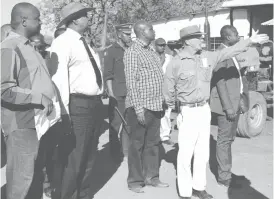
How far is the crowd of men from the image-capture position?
368cm

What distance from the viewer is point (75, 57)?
14.5 feet

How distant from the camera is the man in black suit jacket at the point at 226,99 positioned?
17.9 ft

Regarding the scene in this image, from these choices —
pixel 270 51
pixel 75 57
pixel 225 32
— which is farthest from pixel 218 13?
pixel 75 57

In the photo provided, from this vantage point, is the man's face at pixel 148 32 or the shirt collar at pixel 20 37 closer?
the shirt collar at pixel 20 37

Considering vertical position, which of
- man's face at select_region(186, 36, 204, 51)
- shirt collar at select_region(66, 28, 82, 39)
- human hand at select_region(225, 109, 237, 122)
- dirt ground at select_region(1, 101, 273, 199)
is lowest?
dirt ground at select_region(1, 101, 273, 199)

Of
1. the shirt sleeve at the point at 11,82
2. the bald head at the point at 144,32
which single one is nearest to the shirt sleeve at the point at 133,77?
the bald head at the point at 144,32

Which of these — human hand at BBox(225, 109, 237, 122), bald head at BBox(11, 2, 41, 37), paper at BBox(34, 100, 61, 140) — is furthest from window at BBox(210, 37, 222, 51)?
bald head at BBox(11, 2, 41, 37)

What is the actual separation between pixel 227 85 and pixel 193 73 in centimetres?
74

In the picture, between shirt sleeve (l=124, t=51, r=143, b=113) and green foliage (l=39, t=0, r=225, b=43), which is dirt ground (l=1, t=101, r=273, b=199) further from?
green foliage (l=39, t=0, r=225, b=43)

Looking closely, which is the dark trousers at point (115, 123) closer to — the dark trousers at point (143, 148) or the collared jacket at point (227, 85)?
the dark trousers at point (143, 148)

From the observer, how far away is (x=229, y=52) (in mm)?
4844

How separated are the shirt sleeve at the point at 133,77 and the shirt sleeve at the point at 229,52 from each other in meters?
0.93

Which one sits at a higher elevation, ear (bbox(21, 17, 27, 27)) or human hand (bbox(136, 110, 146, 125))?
ear (bbox(21, 17, 27, 27))

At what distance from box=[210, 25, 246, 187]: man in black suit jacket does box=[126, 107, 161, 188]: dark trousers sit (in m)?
0.83
